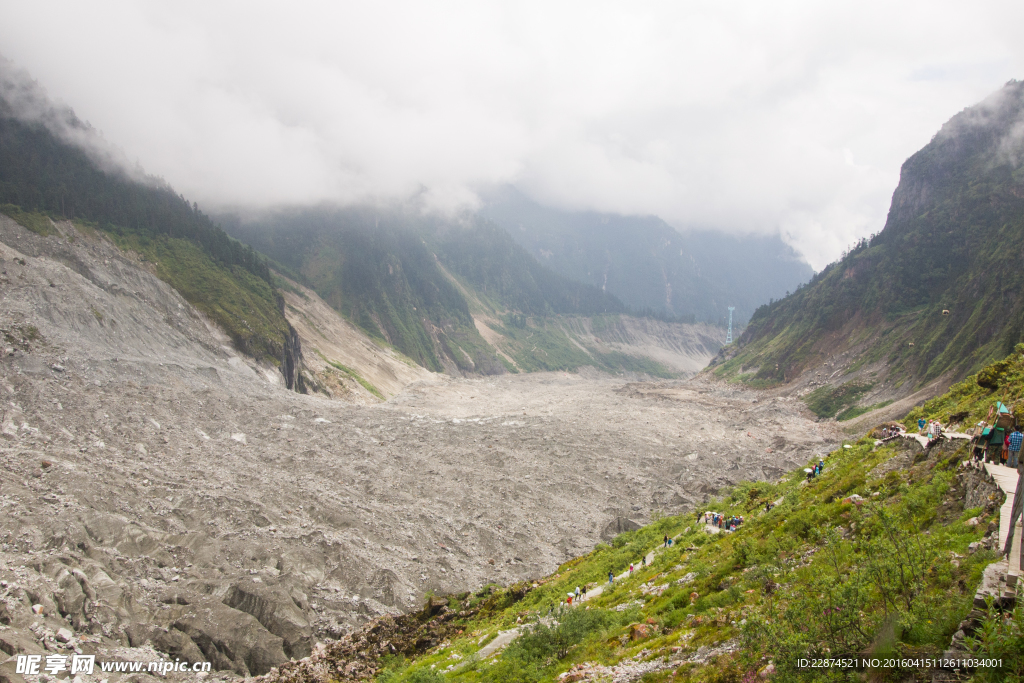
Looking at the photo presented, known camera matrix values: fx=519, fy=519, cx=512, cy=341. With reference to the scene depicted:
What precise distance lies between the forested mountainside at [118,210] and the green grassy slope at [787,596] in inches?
2669

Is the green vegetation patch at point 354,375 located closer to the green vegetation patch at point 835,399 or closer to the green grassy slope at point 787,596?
the green grassy slope at point 787,596

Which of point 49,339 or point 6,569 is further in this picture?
point 49,339

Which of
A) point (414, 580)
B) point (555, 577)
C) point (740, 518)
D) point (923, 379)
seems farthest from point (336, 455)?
point (923, 379)

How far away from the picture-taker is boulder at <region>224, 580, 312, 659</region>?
2397 centimetres

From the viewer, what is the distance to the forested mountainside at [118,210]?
78.3m

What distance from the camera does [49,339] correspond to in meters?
47.7

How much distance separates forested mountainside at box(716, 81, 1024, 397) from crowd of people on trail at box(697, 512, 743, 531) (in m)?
54.0

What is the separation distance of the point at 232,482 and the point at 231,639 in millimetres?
16154

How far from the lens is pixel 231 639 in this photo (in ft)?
75.0

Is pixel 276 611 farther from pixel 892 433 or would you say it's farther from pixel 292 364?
pixel 292 364

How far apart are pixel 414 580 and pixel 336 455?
853 inches

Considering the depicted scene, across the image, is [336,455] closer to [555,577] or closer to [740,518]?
[555,577]

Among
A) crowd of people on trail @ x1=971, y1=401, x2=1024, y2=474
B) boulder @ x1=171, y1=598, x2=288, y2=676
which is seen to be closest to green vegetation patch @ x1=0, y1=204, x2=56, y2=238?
boulder @ x1=171, y1=598, x2=288, y2=676

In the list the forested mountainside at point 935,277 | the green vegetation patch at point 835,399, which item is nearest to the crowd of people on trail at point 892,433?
the forested mountainside at point 935,277
